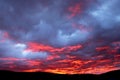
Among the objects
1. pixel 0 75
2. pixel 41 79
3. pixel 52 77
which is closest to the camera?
pixel 0 75

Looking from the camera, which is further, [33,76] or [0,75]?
[33,76]

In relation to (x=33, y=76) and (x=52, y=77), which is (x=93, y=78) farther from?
(x=33, y=76)

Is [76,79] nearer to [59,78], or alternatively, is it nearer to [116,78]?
[59,78]

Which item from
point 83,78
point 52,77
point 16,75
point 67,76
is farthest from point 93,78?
point 16,75

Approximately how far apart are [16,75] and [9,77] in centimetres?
392

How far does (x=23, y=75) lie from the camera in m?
78.9

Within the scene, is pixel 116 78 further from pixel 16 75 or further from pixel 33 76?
pixel 16 75

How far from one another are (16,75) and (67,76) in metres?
19.0

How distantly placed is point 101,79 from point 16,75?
1188 inches

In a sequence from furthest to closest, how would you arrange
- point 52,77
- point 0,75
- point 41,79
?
point 52,77 < point 41,79 < point 0,75

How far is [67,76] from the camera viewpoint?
83500mm

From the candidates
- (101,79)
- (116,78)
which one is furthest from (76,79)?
(116,78)

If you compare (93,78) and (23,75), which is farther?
(93,78)

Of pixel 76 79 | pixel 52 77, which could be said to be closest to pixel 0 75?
pixel 52 77
